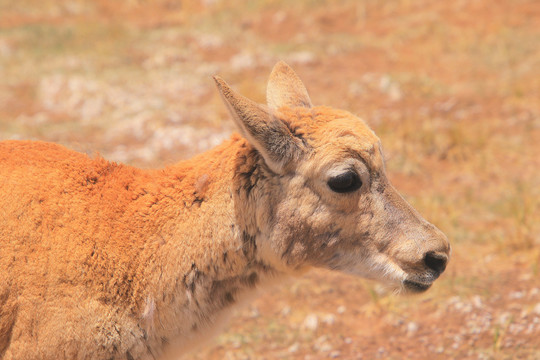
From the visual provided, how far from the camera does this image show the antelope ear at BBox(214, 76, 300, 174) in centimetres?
370

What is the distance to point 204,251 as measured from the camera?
398cm

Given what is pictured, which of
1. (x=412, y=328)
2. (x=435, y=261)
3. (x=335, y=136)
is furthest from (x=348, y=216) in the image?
(x=412, y=328)

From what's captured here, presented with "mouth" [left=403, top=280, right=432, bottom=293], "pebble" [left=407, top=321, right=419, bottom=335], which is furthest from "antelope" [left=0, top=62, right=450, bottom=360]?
"pebble" [left=407, top=321, right=419, bottom=335]

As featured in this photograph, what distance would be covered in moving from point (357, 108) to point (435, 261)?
7.59m

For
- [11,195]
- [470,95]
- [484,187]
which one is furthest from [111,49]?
[11,195]

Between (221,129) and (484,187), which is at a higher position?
(221,129)

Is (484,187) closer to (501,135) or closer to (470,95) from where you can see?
(501,135)

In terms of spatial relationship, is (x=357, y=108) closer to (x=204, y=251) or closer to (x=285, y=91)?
(x=285, y=91)

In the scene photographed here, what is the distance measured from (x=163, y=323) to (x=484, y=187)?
6888 millimetres

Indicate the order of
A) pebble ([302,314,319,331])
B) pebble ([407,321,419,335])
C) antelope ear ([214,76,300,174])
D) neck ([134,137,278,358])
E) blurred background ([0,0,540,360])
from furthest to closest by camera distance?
pebble ([302,314,319,331])
blurred background ([0,0,540,360])
pebble ([407,321,419,335])
neck ([134,137,278,358])
antelope ear ([214,76,300,174])

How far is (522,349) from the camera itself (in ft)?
19.0

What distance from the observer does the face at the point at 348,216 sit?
405cm

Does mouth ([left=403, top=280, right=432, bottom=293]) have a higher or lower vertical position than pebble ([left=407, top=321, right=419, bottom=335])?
higher

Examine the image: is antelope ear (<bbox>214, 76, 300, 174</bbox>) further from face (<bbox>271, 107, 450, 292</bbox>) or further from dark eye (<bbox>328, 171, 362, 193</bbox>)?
dark eye (<bbox>328, 171, 362, 193</bbox>)
